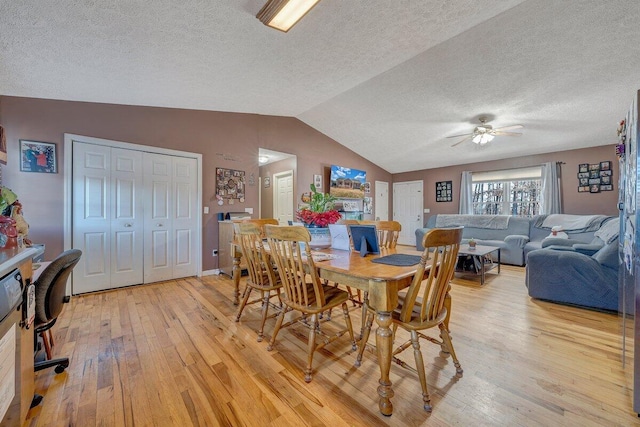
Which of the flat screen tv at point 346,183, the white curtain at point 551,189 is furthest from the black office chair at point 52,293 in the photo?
the white curtain at point 551,189

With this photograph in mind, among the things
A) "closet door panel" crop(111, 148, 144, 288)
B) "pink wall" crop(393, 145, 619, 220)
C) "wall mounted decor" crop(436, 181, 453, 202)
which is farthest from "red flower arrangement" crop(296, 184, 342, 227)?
"pink wall" crop(393, 145, 619, 220)

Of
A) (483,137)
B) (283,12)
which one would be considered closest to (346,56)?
(283,12)

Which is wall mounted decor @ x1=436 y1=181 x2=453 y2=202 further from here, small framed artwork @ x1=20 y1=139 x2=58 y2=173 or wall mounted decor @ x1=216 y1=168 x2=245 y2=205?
small framed artwork @ x1=20 y1=139 x2=58 y2=173

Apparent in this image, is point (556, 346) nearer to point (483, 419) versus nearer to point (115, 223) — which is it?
point (483, 419)

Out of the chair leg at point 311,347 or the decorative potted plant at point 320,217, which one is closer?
the chair leg at point 311,347

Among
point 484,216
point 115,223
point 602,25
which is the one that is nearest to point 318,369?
point 115,223

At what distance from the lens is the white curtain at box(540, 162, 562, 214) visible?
5.08 m

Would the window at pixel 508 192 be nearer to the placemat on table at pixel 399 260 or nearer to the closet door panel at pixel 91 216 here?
the placemat on table at pixel 399 260

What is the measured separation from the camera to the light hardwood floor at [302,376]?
1.26m

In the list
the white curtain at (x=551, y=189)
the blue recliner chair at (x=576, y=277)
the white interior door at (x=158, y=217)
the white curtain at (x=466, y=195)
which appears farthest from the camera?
the white curtain at (x=466, y=195)

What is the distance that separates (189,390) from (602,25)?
14.5 ft

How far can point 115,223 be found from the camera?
324cm

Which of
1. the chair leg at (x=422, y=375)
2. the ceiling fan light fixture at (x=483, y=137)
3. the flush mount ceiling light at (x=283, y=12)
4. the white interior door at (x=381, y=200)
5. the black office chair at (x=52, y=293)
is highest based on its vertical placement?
the flush mount ceiling light at (x=283, y=12)

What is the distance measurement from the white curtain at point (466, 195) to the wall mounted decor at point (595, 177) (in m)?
1.89
